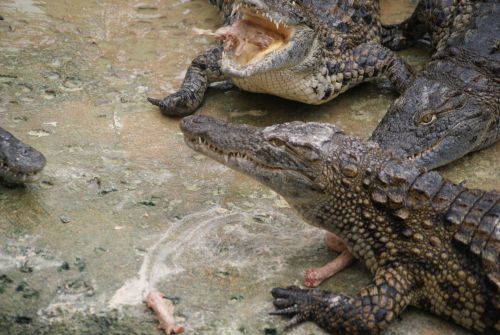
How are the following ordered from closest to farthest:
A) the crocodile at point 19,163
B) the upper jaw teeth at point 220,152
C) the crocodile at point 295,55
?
the upper jaw teeth at point 220,152, the crocodile at point 19,163, the crocodile at point 295,55

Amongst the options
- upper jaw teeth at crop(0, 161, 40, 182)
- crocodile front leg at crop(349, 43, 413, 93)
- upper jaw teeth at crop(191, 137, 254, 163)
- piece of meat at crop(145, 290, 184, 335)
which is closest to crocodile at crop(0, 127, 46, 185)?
upper jaw teeth at crop(0, 161, 40, 182)

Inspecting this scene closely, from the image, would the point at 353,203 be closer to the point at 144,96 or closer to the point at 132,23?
the point at 144,96

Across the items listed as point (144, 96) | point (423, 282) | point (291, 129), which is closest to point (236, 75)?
point (144, 96)

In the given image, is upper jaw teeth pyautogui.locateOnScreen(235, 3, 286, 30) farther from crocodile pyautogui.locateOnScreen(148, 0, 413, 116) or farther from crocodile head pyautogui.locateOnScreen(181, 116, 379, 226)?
crocodile head pyautogui.locateOnScreen(181, 116, 379, 226)

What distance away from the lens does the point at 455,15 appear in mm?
6516

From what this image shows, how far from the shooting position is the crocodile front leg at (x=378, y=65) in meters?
5.94

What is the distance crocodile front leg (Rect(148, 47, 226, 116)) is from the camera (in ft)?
18.6

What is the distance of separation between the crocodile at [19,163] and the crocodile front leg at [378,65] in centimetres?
267

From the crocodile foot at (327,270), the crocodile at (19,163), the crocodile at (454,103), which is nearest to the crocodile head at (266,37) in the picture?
the crocodile at (454,103)

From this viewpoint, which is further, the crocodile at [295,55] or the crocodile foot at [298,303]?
the crocodile at [295,55]

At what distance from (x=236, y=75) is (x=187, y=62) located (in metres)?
1.24

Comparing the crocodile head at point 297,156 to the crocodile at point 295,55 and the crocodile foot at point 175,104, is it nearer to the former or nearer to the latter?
the crocodile at point 295,55

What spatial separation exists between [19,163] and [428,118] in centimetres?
272

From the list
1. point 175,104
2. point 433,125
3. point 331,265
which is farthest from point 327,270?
point 175,104
